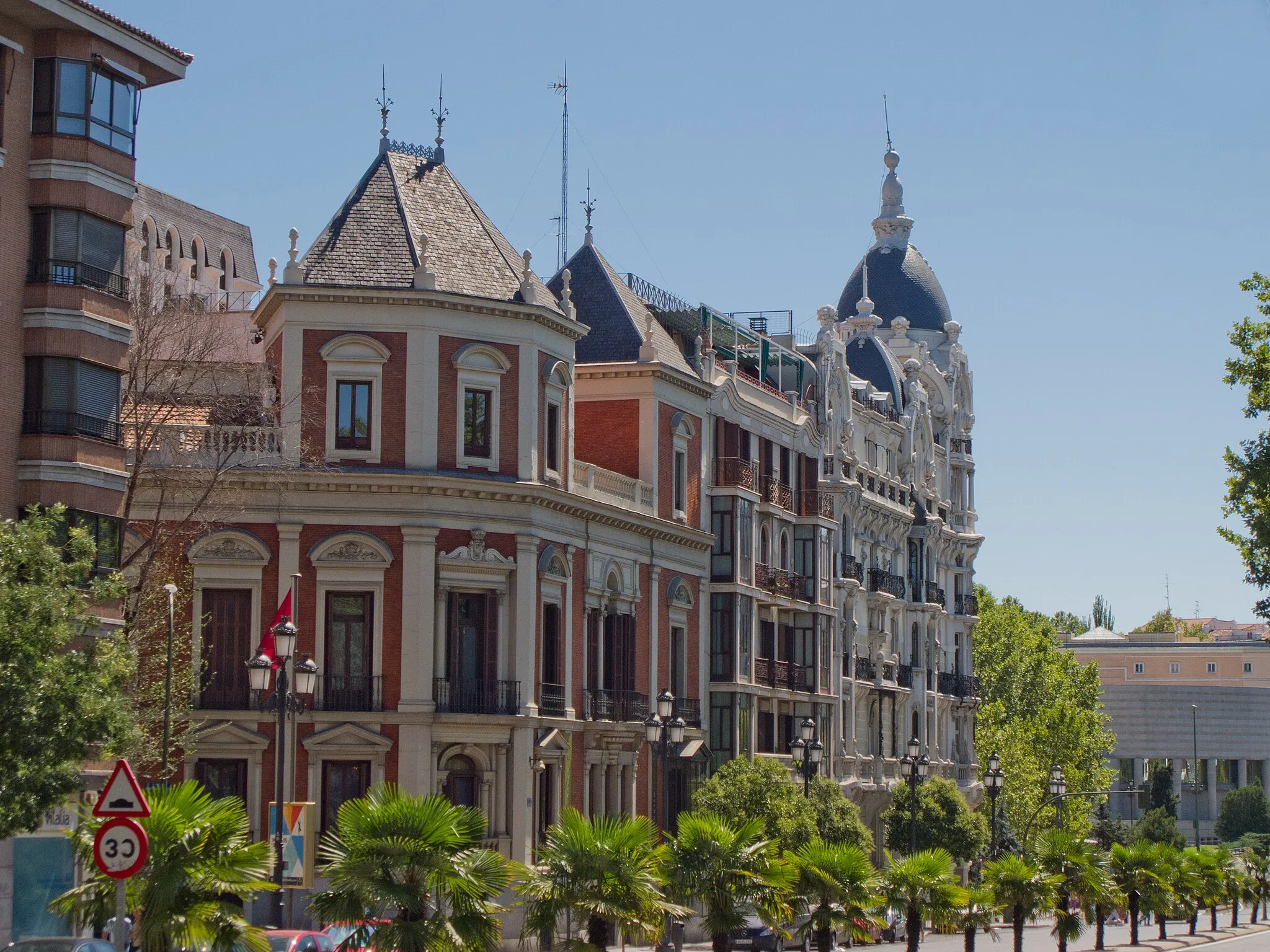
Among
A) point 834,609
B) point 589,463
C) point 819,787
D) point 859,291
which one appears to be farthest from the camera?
point 859,291

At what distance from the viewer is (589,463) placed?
59750 millimetres

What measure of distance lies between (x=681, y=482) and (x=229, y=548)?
1775 cm

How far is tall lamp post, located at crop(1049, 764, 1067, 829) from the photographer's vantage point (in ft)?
269

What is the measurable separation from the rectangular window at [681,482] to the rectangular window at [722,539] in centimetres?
235

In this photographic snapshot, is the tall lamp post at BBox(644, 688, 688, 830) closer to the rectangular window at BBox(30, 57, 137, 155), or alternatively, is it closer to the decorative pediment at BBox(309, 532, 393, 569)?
the decorative pediment at BBox(309, 532, 393, 569)

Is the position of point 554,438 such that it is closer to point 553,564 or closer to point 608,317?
point 553,564

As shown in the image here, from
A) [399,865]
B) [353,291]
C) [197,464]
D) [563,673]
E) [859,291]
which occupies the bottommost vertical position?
[399,865]

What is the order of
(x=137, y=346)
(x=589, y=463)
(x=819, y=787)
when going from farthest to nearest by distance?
(x=819, y=787) < (x=589, y=463) < (x=137, y=346)

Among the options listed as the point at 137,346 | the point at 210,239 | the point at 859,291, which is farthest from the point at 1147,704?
the point at 137,346

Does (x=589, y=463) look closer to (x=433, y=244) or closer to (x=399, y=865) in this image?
(x=433, y=244)

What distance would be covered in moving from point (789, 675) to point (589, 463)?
51.1 feet

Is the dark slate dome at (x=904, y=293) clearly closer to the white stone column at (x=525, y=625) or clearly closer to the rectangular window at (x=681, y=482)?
the rectangular window at (x=681, y=482)

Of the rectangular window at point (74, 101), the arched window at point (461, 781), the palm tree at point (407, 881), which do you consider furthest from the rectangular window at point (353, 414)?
the palm tree at point (407, 881)

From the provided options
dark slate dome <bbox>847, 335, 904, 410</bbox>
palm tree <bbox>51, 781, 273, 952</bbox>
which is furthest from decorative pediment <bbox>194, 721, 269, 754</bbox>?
dark slate dome <bbox>847, 335, 904, 410</bbox>
